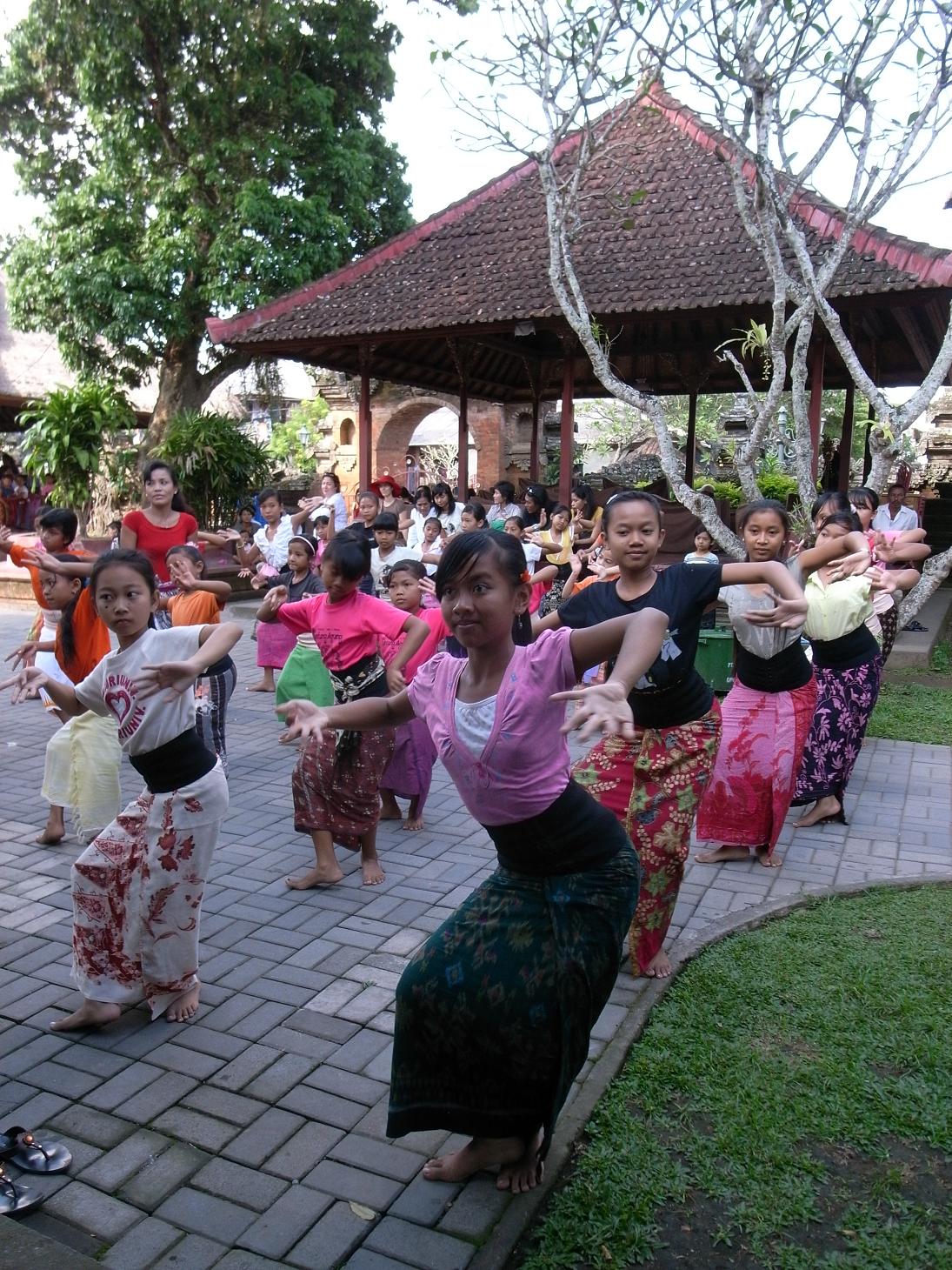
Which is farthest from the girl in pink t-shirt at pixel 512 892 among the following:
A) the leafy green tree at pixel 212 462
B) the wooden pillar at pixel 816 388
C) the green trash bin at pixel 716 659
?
the leafy green tree at pixel 212 462

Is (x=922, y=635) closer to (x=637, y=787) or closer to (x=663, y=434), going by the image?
(x=663, y=434)

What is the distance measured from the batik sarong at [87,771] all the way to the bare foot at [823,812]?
3.76 meters

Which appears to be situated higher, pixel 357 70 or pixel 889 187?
pixel 357 70

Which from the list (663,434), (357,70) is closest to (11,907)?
(663,434)

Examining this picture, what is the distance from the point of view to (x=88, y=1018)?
3459 millimetres

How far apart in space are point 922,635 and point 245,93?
1463 cm

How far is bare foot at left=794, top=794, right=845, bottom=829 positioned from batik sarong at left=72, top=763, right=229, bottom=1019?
12.1 feet

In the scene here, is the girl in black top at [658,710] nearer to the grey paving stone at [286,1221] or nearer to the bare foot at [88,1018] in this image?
the grey paving stone at [286,1221]

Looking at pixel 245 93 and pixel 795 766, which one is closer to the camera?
pixel 795 766

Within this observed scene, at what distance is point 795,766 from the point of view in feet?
17.1

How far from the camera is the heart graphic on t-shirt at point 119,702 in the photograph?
347 cm

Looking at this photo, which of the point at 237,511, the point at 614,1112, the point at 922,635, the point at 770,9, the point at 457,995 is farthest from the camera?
the point at 237,511

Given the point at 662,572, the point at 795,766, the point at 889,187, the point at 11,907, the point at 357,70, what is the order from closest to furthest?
the point at 662,572 → the point at 11,907 → the point at 795,766 → the point at 889,187 → the point at 357,70

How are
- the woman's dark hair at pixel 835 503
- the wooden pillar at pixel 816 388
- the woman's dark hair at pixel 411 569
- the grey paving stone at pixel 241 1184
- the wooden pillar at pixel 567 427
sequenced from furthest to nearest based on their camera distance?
1. the wooden pillar at pixel 567 427
2. the wooden pillar at pixel 816 388
3. the woman's dark hair at pixel 835 503
4. the woman's dark hair at pixel 411 569
5. the grey paving stone at pixel 241 1184
